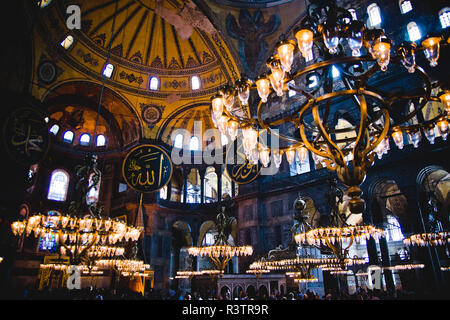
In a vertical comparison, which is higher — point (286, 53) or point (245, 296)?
point (286, 53)

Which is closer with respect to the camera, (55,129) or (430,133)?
(430,133)

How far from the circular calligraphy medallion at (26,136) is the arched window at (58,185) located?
7828mm

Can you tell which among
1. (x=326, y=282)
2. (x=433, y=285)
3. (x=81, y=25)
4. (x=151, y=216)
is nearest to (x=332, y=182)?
(x=433, y=285)

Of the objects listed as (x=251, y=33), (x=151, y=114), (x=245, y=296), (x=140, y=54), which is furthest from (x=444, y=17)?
(x=151, y=114)

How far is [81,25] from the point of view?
13273mm

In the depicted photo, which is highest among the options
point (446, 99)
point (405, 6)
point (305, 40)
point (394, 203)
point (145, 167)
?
point (405, 6)

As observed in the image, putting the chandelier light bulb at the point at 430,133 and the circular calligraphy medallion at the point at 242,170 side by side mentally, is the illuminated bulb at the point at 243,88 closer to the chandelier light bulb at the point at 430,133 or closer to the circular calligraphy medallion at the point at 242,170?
the chandelier light bulb at the point at 430,133

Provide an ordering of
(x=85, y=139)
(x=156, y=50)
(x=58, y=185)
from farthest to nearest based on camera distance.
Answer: (x=85, y=139) < (x=58, y=185) < (x=156, y=50)

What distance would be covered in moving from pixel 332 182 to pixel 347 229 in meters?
1.16

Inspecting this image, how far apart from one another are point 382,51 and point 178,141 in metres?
15.2

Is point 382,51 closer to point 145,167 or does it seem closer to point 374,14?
point 145,167

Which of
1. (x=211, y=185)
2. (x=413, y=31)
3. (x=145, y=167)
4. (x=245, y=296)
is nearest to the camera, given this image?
(x=145, y=167)

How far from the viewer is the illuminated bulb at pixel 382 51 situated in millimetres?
2705

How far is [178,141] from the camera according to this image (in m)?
17.2
